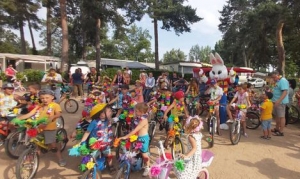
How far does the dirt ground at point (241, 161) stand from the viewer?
4816 mm

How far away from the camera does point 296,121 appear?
9.73m

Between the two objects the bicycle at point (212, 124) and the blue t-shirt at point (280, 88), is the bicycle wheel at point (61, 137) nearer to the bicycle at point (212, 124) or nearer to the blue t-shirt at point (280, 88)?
the bicycle at point (212, 124)

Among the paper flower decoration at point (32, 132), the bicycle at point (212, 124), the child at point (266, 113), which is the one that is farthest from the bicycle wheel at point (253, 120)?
the paper flower decoration at point (32, 132)

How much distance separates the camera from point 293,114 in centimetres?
981

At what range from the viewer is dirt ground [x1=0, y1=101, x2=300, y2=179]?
15.8 ft

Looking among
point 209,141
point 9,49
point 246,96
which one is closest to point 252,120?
point 246,96

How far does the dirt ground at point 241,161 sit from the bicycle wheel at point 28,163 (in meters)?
0.21

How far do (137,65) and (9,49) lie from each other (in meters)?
27.0

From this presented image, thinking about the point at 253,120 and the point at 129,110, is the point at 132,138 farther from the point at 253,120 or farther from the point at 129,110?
the point at 253,120

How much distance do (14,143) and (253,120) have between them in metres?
7.31

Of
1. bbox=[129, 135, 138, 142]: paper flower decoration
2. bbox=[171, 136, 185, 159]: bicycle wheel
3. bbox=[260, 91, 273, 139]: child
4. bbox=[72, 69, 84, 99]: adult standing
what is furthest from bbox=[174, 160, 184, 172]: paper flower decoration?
Answer: bbox=[72, 69, 84, 99]: adult standing

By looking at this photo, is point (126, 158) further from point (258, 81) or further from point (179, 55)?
point (179, 55)

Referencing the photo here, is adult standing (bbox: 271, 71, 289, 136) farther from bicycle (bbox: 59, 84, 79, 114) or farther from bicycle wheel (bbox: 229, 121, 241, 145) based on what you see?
bicycle (bbox: 59, 84, 79, 114)

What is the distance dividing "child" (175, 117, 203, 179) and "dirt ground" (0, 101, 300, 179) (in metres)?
1.12
